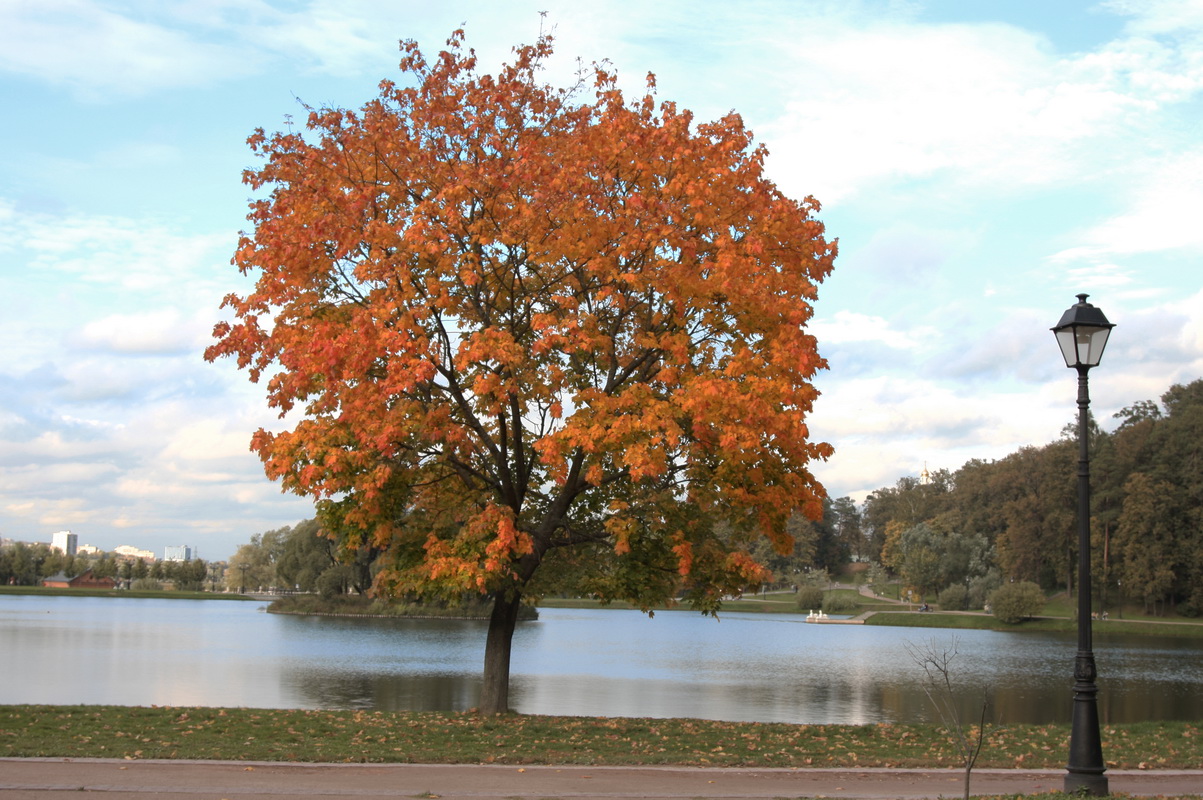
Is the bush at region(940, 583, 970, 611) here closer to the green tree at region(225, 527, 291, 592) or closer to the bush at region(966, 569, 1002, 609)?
the bush at region(966, 569, 1002, 609)

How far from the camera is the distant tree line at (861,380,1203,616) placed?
6944cm

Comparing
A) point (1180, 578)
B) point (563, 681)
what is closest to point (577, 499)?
point (563, 681)

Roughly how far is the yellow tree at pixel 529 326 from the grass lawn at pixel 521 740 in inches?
79.7

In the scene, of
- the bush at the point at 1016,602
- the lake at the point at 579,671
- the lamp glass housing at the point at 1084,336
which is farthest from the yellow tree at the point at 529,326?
the bush at the point at 1016,602

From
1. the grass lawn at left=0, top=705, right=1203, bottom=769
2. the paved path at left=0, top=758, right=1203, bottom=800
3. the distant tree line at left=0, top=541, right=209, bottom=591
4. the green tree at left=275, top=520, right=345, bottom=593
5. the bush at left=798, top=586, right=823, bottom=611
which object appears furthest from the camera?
the distant tree line at left=0, top=541, right=209, bottom=591

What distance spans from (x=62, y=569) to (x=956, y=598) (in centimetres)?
11276

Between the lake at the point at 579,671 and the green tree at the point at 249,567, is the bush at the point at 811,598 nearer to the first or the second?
the lake at the point at 579,671

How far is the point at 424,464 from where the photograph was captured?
16562mm

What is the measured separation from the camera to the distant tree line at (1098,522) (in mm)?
69438

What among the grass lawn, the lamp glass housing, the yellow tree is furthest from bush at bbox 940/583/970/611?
the lamp glass housing

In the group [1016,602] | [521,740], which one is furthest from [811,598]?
[521,740]

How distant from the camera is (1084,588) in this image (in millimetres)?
10320

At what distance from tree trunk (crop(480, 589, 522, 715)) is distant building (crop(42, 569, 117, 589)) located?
131575 mm

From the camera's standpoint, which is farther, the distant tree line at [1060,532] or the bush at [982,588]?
the bush at [982,588]
